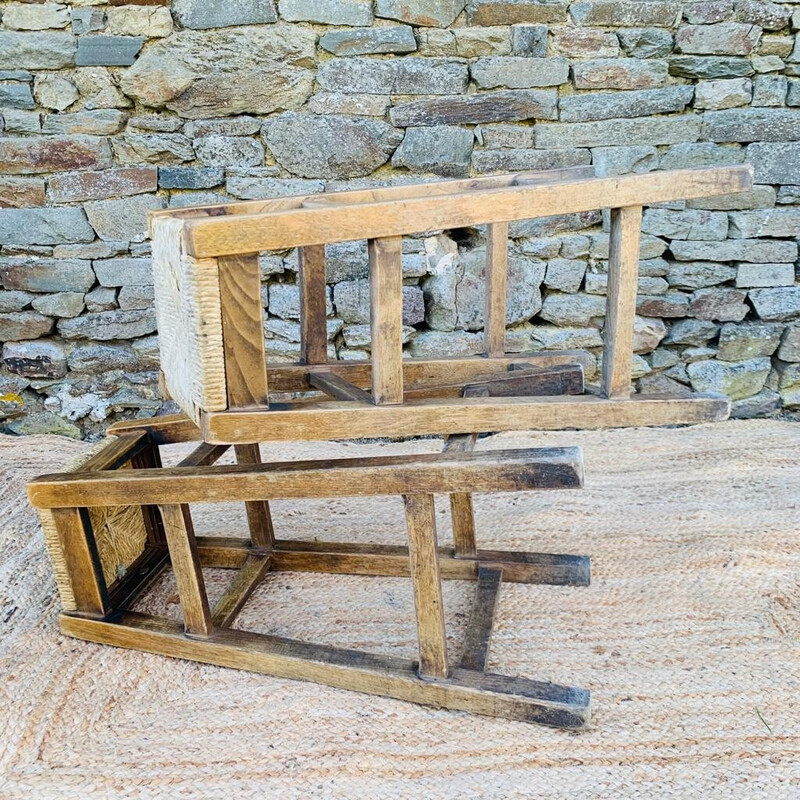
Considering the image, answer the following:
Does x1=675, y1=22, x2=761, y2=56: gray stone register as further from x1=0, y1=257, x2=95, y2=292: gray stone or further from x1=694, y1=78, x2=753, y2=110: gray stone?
x1=0, y1=257, x2=95, y2=292: gray stone

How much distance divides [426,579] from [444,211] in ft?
2.22

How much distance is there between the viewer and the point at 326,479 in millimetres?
1570

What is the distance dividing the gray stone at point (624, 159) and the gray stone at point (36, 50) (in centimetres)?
189

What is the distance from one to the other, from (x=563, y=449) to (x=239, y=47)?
Answer: 6.84 feet

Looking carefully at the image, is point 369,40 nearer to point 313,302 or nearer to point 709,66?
point 709,66

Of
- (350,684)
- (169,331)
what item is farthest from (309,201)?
(350,684)

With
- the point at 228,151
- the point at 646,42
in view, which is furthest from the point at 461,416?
the point at 646,42

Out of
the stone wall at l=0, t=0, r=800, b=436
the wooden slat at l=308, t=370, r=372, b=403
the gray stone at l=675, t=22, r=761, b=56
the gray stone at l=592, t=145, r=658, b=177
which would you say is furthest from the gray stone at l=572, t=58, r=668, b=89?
the wooden slat at l=308, t=370, r=372, b=403

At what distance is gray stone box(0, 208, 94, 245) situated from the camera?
3027 mm

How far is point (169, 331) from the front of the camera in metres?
1.72

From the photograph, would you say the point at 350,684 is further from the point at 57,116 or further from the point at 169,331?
the point at 57,116

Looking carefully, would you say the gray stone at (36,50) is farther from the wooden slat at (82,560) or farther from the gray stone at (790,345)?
the gray stone at (790,345)

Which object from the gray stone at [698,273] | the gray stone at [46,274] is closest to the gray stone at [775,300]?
the gray stone at [698,273]

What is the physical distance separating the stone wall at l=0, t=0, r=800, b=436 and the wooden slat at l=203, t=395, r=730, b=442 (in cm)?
164
